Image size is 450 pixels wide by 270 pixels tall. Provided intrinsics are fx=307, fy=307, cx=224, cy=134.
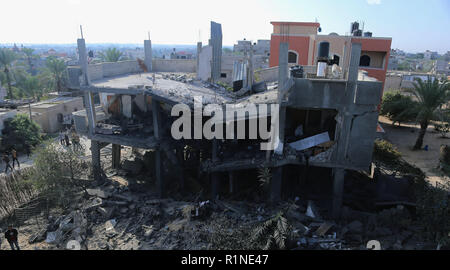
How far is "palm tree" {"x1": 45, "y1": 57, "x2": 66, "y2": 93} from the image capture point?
41844 millimetres

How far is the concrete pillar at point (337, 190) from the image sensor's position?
43.9 ft

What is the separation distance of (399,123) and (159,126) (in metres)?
23.3

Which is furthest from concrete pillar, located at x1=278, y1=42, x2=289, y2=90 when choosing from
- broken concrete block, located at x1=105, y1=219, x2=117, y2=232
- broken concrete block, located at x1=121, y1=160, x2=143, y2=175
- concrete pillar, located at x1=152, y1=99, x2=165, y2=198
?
broken concrete block, located at x1=121, y1=160, x2=143, y2=175

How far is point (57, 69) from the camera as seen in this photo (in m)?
42.4

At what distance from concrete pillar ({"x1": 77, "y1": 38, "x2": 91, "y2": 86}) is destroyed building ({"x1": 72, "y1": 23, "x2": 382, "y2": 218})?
5cm

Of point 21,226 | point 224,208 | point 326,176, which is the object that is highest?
point 326,176

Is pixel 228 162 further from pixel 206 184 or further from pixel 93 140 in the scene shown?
pixel 93 140

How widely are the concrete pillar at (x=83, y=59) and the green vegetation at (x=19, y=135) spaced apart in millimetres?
13305

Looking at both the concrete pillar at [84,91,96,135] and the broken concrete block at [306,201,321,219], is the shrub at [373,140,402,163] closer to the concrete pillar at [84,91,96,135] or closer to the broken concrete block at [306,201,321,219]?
the broken concrete block at [306,201,321,219]

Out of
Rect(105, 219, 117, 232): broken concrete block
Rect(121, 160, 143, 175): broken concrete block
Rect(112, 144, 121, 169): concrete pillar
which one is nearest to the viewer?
Rect(105, 219, 117, 232): broken concrete block

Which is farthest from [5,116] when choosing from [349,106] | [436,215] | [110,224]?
[436,215]
